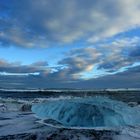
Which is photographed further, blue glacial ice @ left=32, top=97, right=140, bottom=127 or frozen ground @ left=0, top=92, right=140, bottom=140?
blue glacial ice @ left=32, top=97, right=140, bottom=127

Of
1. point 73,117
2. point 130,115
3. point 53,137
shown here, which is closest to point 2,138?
point 53,137

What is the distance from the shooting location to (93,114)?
41.8 ft

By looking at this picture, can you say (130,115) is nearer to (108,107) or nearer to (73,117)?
(108,107)

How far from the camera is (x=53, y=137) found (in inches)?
424

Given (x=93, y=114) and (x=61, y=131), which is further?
(x=93, y=114)

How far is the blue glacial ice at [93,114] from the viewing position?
41.6 ft

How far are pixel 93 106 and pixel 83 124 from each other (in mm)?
1054

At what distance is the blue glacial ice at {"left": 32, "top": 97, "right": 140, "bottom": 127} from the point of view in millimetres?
12672

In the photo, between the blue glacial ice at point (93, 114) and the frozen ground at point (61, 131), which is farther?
the blue glacial ice at point (93, 114)

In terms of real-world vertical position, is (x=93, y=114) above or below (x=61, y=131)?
above

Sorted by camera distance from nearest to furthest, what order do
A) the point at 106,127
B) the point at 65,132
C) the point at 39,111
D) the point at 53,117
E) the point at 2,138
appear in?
1. the point at 2,138
2. the point at 65,132
3. the point at 106,127
4. the point at 53,117
5. the point at 39,111

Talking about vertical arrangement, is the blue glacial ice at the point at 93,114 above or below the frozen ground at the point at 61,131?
above

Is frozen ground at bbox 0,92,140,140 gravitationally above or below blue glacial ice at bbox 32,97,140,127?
below

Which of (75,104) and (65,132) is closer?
(65,132)
